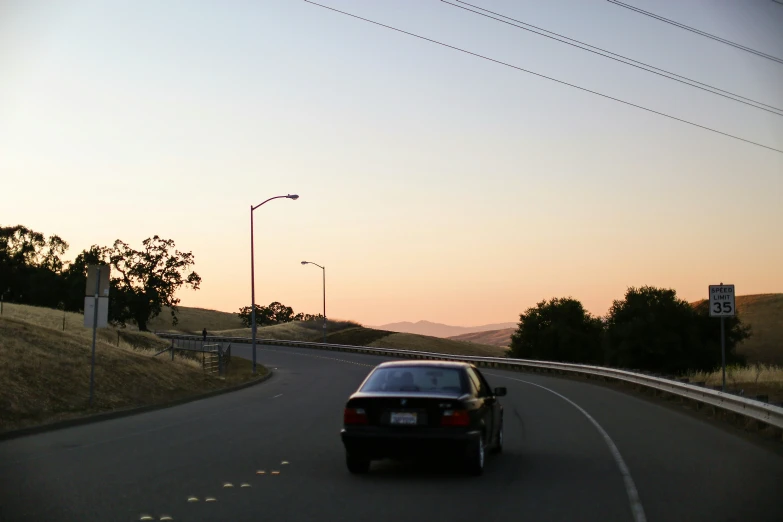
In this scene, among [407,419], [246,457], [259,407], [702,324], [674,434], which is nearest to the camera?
[407,419]

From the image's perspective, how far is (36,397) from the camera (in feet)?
70.8

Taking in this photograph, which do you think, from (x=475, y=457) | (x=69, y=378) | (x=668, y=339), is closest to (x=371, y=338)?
(x=668, y=339)

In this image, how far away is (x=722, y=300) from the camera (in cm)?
2388

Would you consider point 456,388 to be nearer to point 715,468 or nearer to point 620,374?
point 715,468

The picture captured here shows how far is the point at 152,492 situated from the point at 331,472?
2463mm

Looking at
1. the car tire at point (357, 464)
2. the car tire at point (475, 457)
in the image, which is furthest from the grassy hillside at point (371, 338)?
the car tire at point (475, 457)

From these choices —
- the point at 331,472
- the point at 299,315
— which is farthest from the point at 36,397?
the point at 299,315

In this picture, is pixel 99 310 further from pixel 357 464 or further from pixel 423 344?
pixel 423 344

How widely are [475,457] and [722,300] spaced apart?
15181 mm

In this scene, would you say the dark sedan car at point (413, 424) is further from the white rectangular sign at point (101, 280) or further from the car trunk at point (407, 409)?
the white rectangular sign at point (101, 280)

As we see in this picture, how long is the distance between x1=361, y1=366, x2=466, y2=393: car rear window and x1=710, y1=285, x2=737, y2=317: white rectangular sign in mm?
14102

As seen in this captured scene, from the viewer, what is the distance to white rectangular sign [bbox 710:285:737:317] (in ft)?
77.9

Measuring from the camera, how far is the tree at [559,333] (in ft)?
305

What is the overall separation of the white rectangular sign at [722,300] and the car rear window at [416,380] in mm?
14102
